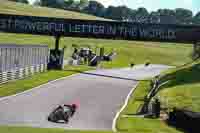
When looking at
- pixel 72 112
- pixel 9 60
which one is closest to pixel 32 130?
pixel 72 112

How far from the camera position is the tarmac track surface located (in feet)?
90.9

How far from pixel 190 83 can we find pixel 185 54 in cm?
8534

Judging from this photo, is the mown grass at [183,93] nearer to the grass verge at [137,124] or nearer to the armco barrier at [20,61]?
the grass verge at [137,124]

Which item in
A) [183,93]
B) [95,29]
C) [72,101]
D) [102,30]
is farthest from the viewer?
[95,29]

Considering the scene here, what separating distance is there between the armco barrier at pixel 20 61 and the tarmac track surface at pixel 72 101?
3141 millimetres

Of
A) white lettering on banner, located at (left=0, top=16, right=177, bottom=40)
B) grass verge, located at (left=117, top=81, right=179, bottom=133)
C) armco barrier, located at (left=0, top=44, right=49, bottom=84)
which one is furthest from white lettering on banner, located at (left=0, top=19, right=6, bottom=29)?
grass verge, located at (left=117, top=81, right=179, bottom=133)

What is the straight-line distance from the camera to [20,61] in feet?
163

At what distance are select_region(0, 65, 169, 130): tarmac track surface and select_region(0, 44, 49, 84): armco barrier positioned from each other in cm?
→ 314

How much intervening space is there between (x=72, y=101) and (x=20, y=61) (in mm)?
13415

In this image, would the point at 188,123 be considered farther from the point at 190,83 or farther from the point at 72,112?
the point at 190,83

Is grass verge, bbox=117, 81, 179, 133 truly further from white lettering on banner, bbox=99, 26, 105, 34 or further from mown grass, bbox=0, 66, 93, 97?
white lettering on banner, bbox=99, 26, 105, 34

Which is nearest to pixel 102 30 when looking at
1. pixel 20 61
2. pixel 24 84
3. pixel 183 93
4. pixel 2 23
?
pixel 2 23

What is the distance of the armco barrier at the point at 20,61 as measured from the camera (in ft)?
146

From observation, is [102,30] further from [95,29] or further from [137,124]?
[137,124]
